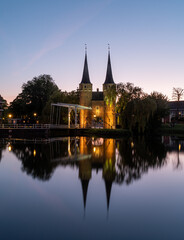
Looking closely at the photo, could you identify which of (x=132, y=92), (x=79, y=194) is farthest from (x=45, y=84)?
(x=79, y=194)

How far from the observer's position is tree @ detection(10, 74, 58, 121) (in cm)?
5081

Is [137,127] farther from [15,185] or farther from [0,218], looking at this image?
[0,218]

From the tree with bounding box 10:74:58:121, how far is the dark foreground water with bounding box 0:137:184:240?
4008 centimetres

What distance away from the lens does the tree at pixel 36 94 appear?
5081 cm

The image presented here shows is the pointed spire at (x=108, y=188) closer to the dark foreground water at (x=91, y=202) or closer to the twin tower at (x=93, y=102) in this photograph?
the dark foreground water at (x=91, y=202)

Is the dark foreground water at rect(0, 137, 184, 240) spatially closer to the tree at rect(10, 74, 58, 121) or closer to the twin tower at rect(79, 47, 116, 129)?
the twin tower at rect(79, 47, 116, 129)

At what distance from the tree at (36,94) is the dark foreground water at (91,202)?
4008 cm

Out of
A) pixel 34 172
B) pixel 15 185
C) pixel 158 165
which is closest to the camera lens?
pixel 15 185

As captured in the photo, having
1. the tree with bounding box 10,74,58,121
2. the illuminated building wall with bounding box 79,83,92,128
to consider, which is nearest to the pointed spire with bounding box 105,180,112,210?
the illuminated building wall with bounding box 79,83,92,128

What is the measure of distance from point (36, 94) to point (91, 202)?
46753 mm

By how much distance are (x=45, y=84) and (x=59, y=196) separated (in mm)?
46537

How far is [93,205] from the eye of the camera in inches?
265

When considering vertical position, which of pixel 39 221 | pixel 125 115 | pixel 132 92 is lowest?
pixel 39 221

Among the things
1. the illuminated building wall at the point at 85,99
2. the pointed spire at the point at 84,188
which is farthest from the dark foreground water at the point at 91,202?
the illuminated building wall at the point at 85,99
